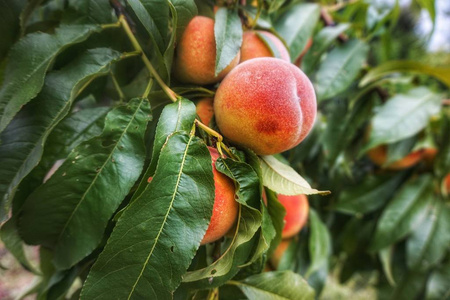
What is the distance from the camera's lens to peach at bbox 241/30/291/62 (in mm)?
661

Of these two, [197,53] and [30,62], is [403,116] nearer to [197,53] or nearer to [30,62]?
[197,53]

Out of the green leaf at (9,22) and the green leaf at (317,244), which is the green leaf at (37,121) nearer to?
the green leaf at (9,22)

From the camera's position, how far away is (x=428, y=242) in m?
1.21

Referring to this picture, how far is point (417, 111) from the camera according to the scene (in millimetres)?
1114

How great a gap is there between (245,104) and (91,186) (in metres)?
0.24

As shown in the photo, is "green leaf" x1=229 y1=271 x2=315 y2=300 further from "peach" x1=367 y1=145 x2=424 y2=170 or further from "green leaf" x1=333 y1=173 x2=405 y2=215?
"peach" x1=367 y1=145 x2=424 y2=170

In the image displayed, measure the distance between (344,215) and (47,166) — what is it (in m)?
1.12

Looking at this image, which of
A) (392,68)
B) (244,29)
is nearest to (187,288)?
(244,29)

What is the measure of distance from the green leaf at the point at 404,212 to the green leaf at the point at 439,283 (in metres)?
0.21

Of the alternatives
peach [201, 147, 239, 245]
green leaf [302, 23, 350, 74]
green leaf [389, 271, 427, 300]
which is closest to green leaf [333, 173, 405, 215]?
green leaf [389, 271, 427, 300]

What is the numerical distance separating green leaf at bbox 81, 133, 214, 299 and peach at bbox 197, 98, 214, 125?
6.5 inches

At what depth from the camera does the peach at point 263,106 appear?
53cm

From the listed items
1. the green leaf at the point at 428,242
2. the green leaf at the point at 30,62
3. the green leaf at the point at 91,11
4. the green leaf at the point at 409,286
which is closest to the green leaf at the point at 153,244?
the green leaf at the point at 30,62

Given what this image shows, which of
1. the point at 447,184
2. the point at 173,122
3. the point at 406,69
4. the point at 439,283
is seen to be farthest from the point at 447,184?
the point at 173,122
